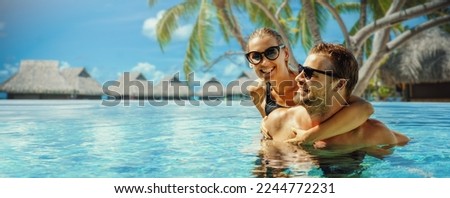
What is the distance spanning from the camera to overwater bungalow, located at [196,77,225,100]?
17.1 meters

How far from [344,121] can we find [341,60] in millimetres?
259

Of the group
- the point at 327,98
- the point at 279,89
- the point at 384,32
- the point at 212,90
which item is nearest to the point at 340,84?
the point at 327,98

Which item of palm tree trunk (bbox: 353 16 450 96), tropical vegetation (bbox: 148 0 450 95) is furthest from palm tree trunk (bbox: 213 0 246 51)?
palm tree trunk (bbox: 353 16 450 96)

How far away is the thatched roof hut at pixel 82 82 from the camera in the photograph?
1961 centimetres

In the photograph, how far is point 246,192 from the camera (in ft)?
6.35

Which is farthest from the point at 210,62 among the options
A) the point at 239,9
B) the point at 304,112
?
the point at 304,112

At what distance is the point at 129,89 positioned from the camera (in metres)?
18.7

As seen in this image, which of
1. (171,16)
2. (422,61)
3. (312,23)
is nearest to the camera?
(312,23)

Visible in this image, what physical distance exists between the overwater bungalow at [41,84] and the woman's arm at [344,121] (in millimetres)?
17626

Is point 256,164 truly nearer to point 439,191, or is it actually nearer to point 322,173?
point 322,173

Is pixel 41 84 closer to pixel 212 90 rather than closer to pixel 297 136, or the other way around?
pixel 212 90

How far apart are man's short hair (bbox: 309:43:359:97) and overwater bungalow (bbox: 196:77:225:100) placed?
577 inches

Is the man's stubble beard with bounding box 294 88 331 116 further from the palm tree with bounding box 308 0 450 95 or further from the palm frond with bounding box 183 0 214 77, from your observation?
the palm frond with bounding box 183 0 214 77

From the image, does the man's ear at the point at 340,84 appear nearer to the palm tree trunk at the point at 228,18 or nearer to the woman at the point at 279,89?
the woman at the point at 279,89
